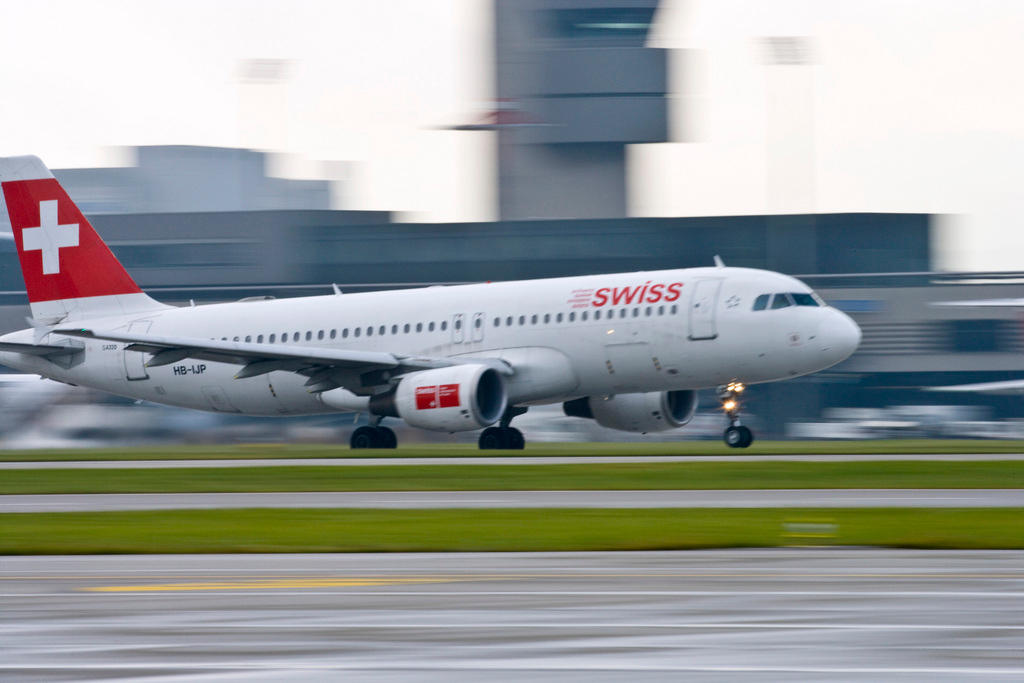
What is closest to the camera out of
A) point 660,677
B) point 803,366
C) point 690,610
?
point 660,677

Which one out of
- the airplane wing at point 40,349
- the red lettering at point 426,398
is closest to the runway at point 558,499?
the red lettering at point 426,398

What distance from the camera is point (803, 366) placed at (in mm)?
32844

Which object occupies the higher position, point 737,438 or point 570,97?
point 570,97

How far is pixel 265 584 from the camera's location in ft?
38.2

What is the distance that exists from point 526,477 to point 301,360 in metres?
10.9

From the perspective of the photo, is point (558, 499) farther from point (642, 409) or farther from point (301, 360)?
point (642, 409)

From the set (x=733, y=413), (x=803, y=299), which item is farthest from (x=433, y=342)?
(x=803, y=299)

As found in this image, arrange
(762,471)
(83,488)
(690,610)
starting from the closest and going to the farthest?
1. (690,610)
2. (83,488)
3. (762,471)

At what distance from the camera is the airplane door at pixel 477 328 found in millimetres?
35594

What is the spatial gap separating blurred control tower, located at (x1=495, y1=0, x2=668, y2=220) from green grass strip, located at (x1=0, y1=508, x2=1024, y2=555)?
241 feet

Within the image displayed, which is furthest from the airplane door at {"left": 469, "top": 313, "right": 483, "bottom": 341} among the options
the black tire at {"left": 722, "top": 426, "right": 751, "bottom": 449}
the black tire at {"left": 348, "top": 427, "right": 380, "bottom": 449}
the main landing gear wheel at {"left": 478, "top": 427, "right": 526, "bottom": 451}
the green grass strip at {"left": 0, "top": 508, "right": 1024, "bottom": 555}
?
the green grass strip at {"left": 0, "top": 508, "right": 1024, "bottom": 555}

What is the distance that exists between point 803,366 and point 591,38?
61.0 m

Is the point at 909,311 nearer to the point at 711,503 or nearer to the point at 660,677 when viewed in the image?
the point at 711,503

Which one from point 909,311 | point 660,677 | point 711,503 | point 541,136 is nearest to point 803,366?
point 711,503
